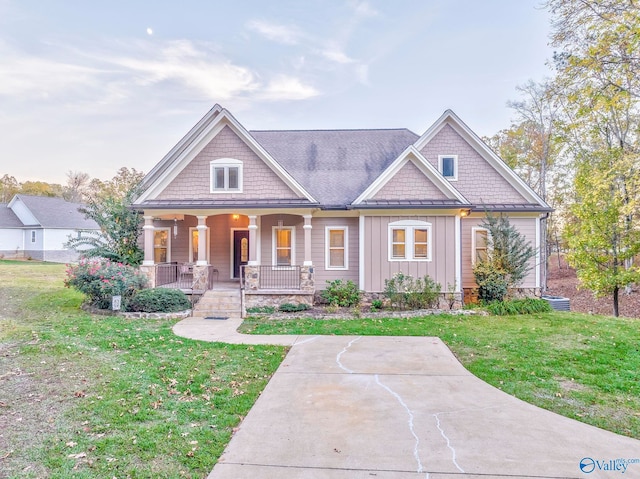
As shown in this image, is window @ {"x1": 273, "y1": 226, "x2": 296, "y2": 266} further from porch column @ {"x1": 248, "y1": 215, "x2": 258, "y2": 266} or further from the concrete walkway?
the concrete walkway

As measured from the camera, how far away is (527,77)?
22.0 m

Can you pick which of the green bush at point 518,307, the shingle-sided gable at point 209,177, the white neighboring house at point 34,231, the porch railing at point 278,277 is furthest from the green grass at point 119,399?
the white neighboring house at point 34,231

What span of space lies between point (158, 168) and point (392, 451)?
Answer: 15.1 m

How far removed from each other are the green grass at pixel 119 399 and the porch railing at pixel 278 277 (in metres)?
4.39

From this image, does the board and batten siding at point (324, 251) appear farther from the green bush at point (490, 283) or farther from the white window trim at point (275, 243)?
the green bush at point (490, 283)

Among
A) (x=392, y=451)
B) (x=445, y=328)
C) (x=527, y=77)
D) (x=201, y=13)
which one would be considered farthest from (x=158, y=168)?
(x=527, y=77)

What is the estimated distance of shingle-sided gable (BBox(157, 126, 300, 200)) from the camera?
12602 millimetres

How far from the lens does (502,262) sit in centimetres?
1228

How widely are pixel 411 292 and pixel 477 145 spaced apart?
7.02 metres

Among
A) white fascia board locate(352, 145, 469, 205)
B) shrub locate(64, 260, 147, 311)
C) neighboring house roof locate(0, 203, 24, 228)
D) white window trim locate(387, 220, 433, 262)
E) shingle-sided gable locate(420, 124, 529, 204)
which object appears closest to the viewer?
shrub locate(64, 260, 147, 311)

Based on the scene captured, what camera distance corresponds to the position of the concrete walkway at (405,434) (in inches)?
129

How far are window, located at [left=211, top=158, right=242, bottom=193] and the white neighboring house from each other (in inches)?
1204

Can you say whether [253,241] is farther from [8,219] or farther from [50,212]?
[8,219]

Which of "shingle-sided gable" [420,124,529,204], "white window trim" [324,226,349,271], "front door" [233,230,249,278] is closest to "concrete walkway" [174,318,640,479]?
"white window trim" [324,226,349,271]
